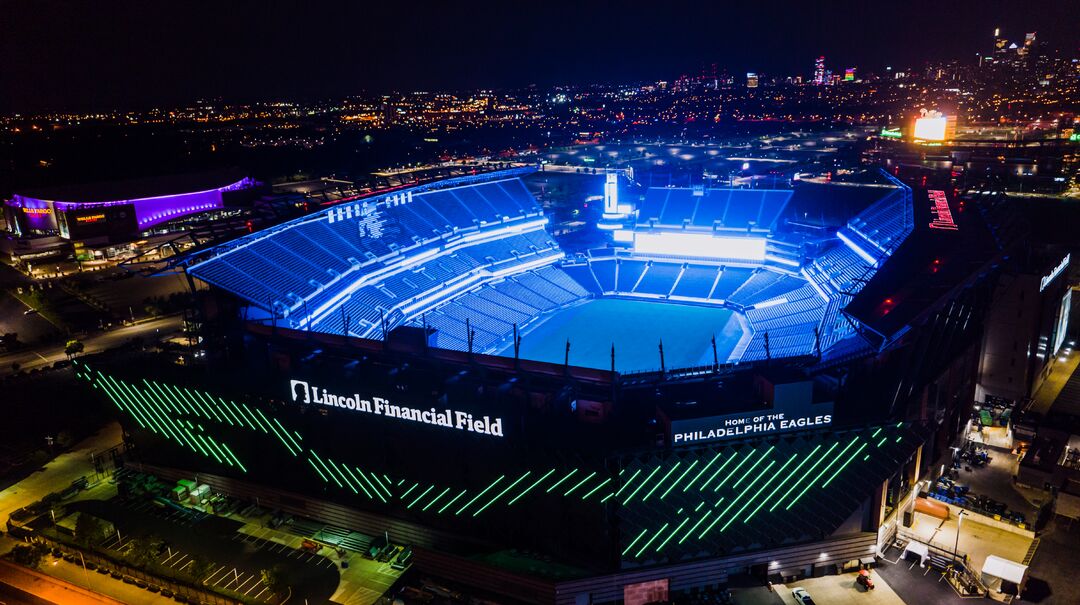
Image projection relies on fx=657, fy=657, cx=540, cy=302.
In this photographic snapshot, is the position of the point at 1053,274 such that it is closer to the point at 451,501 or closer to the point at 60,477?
the point at 451,501

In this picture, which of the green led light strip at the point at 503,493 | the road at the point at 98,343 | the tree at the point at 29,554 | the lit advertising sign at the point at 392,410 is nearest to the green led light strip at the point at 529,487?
the green led light strip at the point at 503,493

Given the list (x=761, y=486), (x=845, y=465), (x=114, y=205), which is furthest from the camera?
(x=114, y=205)

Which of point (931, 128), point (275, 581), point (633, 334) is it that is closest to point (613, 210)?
point (633, 334)

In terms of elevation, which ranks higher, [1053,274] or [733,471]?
[1053,274]

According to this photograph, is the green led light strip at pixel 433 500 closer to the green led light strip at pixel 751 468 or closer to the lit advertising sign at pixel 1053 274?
the green led light strip at pixel 751 468

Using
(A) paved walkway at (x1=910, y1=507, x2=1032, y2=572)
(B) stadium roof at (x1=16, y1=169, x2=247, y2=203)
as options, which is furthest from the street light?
(B) stadium roof at (x1=16, y1=169, x2=247, y2=203)

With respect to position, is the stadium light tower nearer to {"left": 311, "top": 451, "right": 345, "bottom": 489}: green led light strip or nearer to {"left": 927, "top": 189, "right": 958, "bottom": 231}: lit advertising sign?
{"left": 927, "top": 189, "right": 958, "bottom": 231}: lit advertising sign

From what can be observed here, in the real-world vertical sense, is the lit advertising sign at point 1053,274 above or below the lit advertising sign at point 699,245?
above
